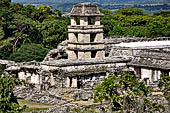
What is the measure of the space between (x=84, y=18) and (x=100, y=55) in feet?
12.0

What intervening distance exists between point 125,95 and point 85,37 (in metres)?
17.5

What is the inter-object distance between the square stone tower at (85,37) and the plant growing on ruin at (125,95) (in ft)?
43.5

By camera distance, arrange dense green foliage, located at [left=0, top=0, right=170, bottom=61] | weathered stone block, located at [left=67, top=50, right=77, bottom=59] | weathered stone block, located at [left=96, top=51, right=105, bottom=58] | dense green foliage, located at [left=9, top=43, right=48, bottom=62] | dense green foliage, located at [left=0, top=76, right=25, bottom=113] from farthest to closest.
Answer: dense green foliage, located at [left=0, top=0, right=170, bottom=61] → dense green foliage, located at [left=9, top=43, right=48, bottom=62] → weathered stone block, located at [left=67, top=50, right=77, bottom=59] → weathered stone block, located at [left=96, top=51, right=105, bottom=58] → dense green foliage, located at [left=0, top=76, right=25, bottom=113]

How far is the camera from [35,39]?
74.7m

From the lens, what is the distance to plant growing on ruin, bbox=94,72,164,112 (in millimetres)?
28266

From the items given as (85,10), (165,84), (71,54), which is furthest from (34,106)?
(85,10)

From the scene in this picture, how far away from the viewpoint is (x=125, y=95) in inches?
1205

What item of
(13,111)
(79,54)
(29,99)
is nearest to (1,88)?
(13,111)

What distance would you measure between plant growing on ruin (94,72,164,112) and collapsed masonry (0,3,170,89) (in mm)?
3916

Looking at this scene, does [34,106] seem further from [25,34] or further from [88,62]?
[25,34]

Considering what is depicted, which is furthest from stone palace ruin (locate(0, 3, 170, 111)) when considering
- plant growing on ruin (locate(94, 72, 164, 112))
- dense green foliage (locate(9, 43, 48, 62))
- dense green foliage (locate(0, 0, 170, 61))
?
dense green foliage (locate(0, 0, 170, 61))

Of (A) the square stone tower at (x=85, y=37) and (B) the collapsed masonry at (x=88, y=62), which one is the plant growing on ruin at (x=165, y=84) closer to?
(B) the collapsed masonry at (x=88, y=62)

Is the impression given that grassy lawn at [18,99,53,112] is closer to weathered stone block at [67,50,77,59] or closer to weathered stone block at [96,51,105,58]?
weathered stone block at [67,50,77,59]

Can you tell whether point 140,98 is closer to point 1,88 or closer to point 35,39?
point 1,88
